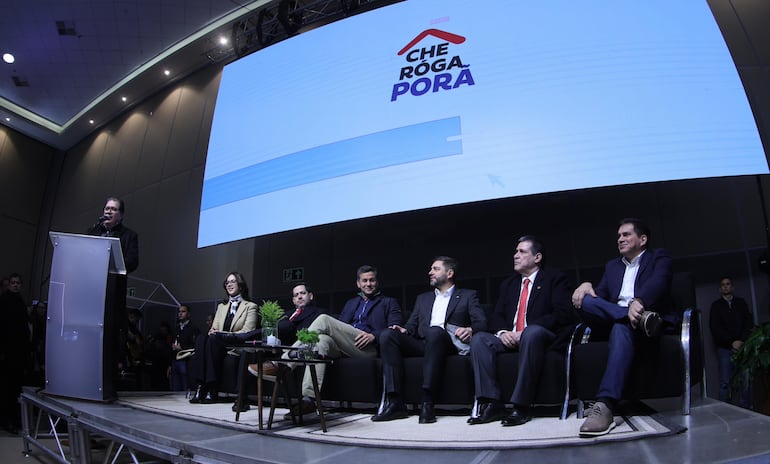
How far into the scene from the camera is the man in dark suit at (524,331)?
2109mm

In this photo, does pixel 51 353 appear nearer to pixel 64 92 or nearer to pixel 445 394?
pixel 445 394

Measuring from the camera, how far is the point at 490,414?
2.16 meters

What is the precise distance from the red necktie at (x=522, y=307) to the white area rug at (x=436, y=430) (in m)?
0.50

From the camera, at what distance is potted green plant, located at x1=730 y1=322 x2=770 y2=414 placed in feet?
8.74

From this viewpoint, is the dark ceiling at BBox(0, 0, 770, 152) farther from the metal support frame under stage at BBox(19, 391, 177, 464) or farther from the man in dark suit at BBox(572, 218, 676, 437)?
the metal support frame under stage at BBox(19, 391, 177, 464)

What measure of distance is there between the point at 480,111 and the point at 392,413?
2296 millimetres

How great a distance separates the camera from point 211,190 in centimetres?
499

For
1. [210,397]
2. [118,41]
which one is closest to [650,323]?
[210,397]

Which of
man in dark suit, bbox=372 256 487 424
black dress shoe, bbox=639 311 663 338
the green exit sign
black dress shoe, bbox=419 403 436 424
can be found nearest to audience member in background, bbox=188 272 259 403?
man in dark suit, bbox=372 256 487 424

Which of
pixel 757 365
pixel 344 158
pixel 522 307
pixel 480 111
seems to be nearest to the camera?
pixel 522 307

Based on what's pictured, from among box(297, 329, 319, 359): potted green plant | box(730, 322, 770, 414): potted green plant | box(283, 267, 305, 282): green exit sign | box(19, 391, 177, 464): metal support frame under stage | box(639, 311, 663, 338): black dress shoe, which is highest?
box(283, 267, 305, 282): green exit sign

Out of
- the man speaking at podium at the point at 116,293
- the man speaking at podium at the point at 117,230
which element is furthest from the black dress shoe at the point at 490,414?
the man speaking at podium at the point at 117,230

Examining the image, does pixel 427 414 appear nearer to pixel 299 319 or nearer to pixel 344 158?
pixel 299 319

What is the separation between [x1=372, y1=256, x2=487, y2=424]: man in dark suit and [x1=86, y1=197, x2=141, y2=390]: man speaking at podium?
5.17 feet
